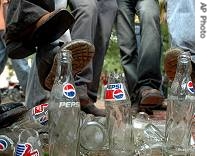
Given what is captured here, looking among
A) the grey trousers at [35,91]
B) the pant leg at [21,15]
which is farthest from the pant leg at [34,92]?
the pant leg at [21,15]

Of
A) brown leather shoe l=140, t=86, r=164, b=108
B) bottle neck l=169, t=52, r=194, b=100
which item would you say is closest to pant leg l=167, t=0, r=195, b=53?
brown leather shoe l=140, t=86, r=164, b=108

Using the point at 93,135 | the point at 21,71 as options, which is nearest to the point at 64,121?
the point at 93,135

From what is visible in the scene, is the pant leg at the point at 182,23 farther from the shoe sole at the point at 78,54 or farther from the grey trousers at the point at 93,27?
the shoe sole at the point at 78,54

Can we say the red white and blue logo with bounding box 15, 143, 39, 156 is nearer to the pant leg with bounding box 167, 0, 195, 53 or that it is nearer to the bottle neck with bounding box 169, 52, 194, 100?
the bottle neck with bounding box 169, 52, 194, 100

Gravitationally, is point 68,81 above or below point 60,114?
above

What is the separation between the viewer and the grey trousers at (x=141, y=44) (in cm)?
306

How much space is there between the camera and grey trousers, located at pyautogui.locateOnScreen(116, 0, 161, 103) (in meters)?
3.06

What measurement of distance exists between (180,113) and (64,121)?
0.50 metres

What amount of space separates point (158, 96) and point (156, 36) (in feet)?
1.58

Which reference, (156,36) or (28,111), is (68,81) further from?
(156,36)

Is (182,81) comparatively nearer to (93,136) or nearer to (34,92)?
(93,136)

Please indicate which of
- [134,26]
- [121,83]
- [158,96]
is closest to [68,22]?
[121,83]

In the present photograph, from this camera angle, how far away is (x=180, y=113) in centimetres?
193
